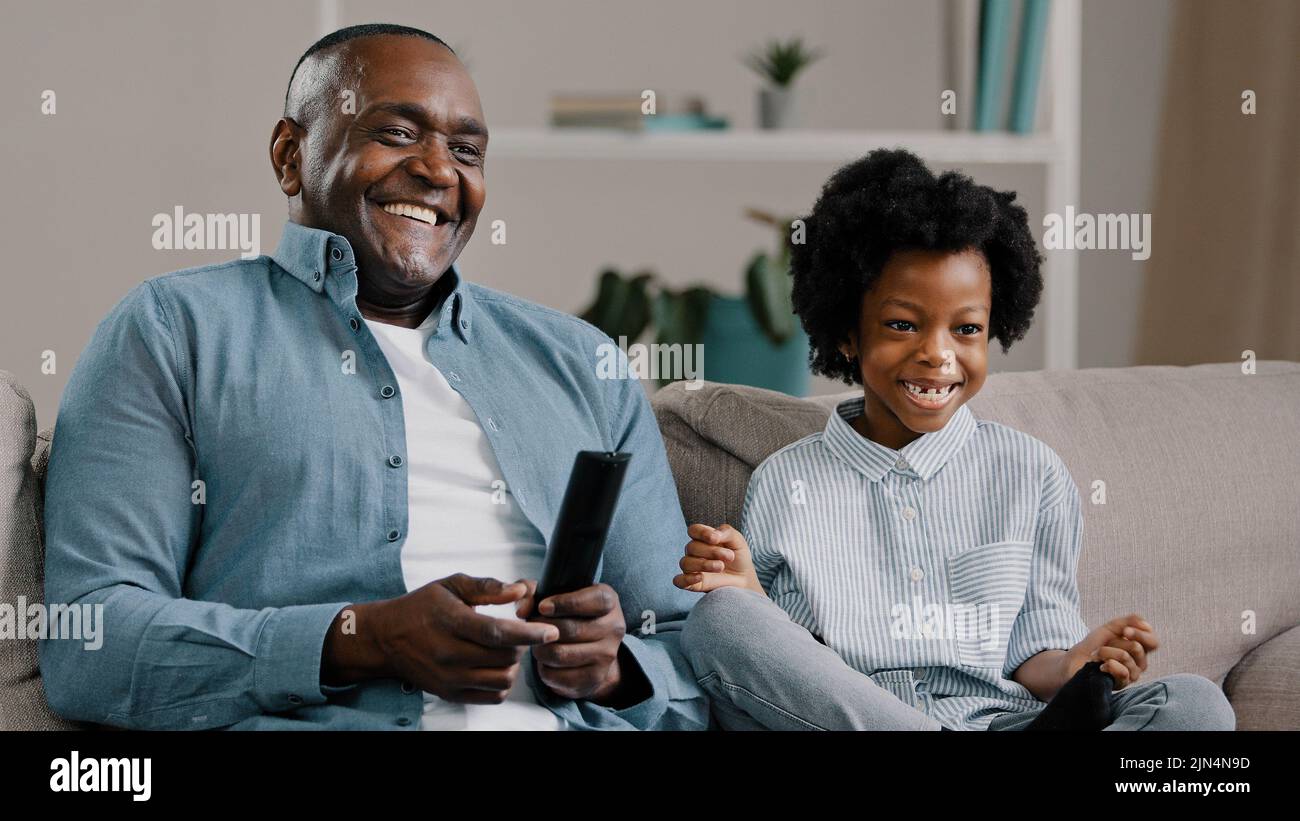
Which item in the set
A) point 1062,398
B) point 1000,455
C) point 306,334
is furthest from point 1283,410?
point 306,334

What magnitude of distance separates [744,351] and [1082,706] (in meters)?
1.27

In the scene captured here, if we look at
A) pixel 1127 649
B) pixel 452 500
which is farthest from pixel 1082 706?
pixel 452 500

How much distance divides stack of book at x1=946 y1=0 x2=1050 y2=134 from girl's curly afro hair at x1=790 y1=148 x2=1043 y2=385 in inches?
40.6

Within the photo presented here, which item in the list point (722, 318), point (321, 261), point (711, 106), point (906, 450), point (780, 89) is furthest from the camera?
point (711, 106)

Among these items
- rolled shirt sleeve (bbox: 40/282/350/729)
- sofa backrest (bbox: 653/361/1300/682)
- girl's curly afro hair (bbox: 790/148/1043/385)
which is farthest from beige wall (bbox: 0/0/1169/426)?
rolled shirt sleeve (bbox: 40/282/350/729)

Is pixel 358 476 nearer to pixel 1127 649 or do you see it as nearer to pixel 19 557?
pixel 19 557

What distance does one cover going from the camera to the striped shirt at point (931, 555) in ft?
4.16

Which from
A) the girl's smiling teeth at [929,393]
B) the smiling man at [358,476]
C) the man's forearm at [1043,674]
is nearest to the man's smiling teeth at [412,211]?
the smiling man at [358,476]

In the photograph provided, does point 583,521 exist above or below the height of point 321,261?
below

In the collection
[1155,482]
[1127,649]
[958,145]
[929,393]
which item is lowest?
[1127,649]

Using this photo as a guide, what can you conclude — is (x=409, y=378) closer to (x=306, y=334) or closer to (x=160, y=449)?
(x=306, y=334)

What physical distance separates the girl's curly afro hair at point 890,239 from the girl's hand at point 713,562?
13.2 inches

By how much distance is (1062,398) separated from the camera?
63.3 inches

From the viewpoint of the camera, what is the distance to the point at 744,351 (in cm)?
228
